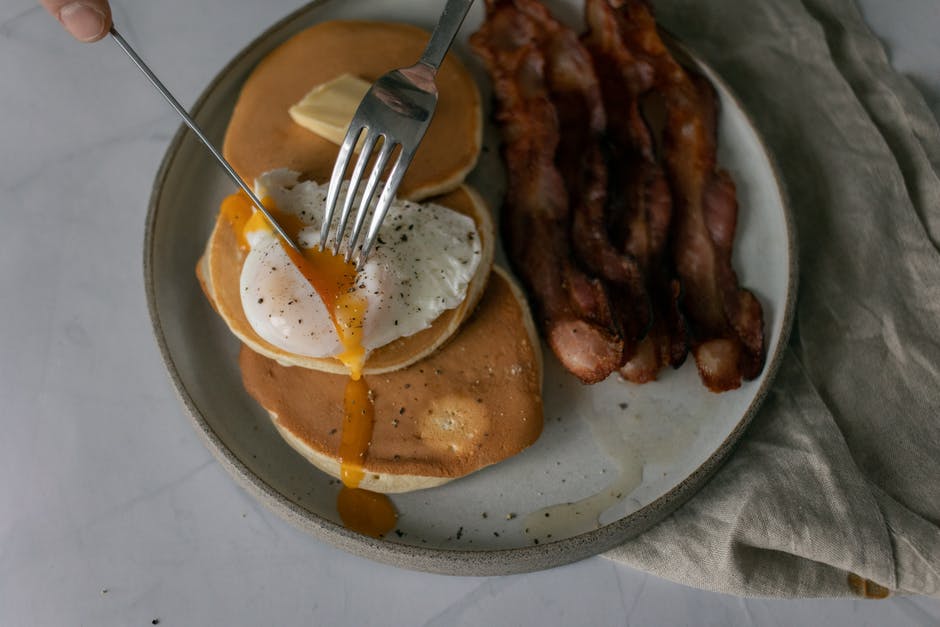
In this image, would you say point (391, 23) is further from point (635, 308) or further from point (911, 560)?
point (911, 560)

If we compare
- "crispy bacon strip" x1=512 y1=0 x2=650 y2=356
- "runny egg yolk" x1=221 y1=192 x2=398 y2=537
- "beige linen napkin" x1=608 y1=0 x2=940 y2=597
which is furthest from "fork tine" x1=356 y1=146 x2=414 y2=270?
"beige linen napkin" x1=608 y1=0 x2=940 y2=597

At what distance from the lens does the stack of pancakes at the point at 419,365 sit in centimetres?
201

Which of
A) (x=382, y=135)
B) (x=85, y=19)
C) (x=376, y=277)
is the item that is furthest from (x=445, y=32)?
(x=85, y=19)

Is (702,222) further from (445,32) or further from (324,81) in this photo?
(324,81)

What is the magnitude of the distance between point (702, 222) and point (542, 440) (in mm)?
715

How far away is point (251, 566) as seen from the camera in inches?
85.1

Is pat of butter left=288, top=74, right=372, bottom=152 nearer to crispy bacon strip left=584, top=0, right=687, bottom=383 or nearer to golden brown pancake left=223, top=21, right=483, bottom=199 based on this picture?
golden brown pancake left=223, top=21, right=483, bottom=199

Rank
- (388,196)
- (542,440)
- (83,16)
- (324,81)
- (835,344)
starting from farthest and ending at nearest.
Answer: (324,81)
(835,344)
(542,440)
(388,196)
(83,16)

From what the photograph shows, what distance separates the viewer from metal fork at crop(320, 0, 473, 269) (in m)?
1.89

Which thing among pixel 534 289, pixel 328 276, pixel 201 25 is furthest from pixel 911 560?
pixel 201 25

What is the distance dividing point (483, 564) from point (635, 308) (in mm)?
725

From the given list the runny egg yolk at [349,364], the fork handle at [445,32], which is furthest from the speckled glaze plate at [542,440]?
the fork handle at [445,32]

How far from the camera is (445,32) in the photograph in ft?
6.80

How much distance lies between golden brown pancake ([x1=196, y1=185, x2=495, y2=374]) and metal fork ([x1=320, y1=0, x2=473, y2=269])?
0.23 metres
